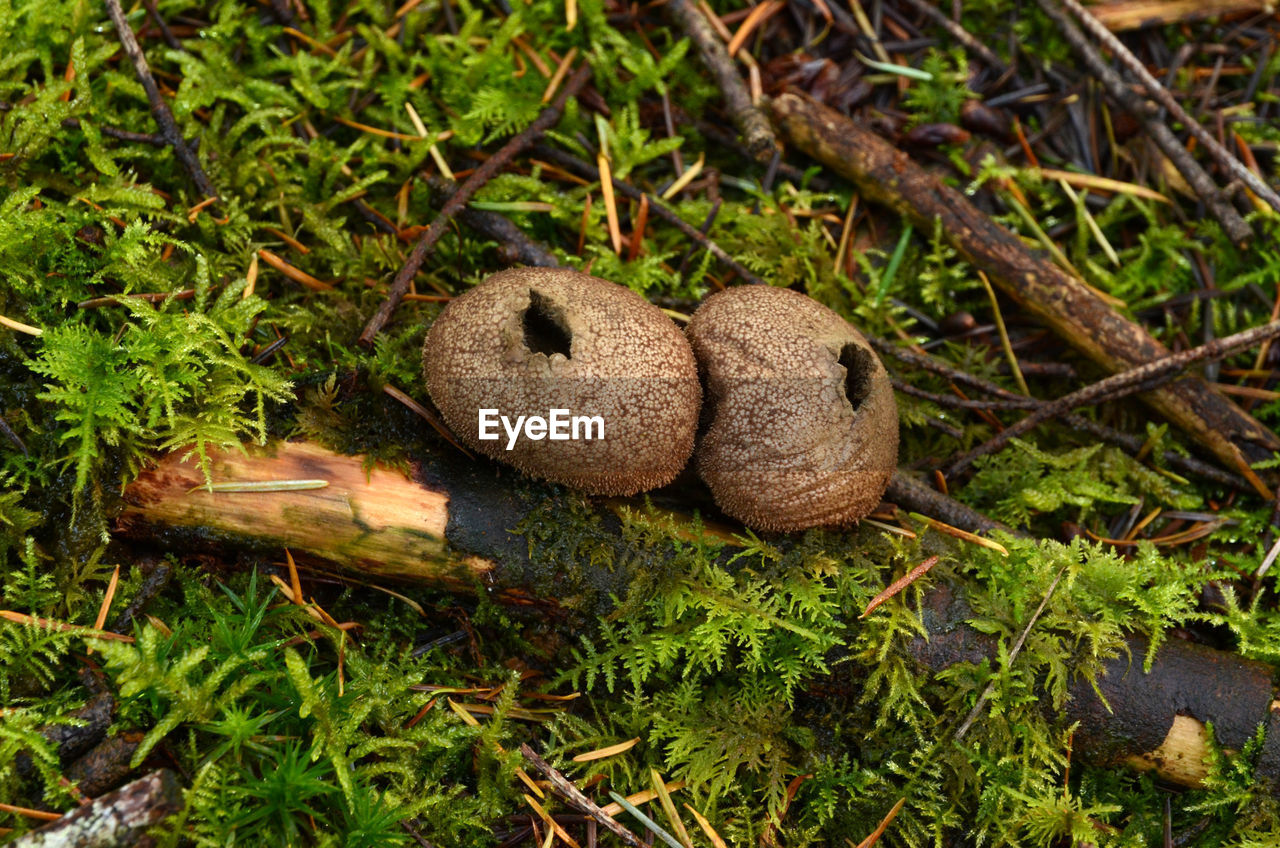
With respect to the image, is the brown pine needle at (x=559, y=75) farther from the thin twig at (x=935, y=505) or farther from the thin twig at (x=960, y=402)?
the thin twig at (x=935, y=505)

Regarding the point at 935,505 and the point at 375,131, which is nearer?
the point at 935,505

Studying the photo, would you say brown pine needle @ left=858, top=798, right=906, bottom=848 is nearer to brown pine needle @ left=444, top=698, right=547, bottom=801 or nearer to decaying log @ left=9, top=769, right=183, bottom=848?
brown pine needle @ left=444, top=698, right=547, bottom=801

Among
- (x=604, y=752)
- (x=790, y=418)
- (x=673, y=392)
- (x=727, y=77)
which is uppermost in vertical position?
(x=727, y=77)

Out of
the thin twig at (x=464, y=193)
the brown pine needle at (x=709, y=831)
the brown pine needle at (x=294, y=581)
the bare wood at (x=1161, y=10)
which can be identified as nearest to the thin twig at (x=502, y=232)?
the thin twig at (x=464, y=193)

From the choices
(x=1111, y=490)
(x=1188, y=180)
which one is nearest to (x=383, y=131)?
(x=1111, y=490)

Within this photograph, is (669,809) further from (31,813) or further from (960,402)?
(960,402)

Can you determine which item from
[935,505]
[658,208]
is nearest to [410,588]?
[658,208]

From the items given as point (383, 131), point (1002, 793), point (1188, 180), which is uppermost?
point (383, 131)

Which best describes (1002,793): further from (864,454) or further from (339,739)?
(339,739)
